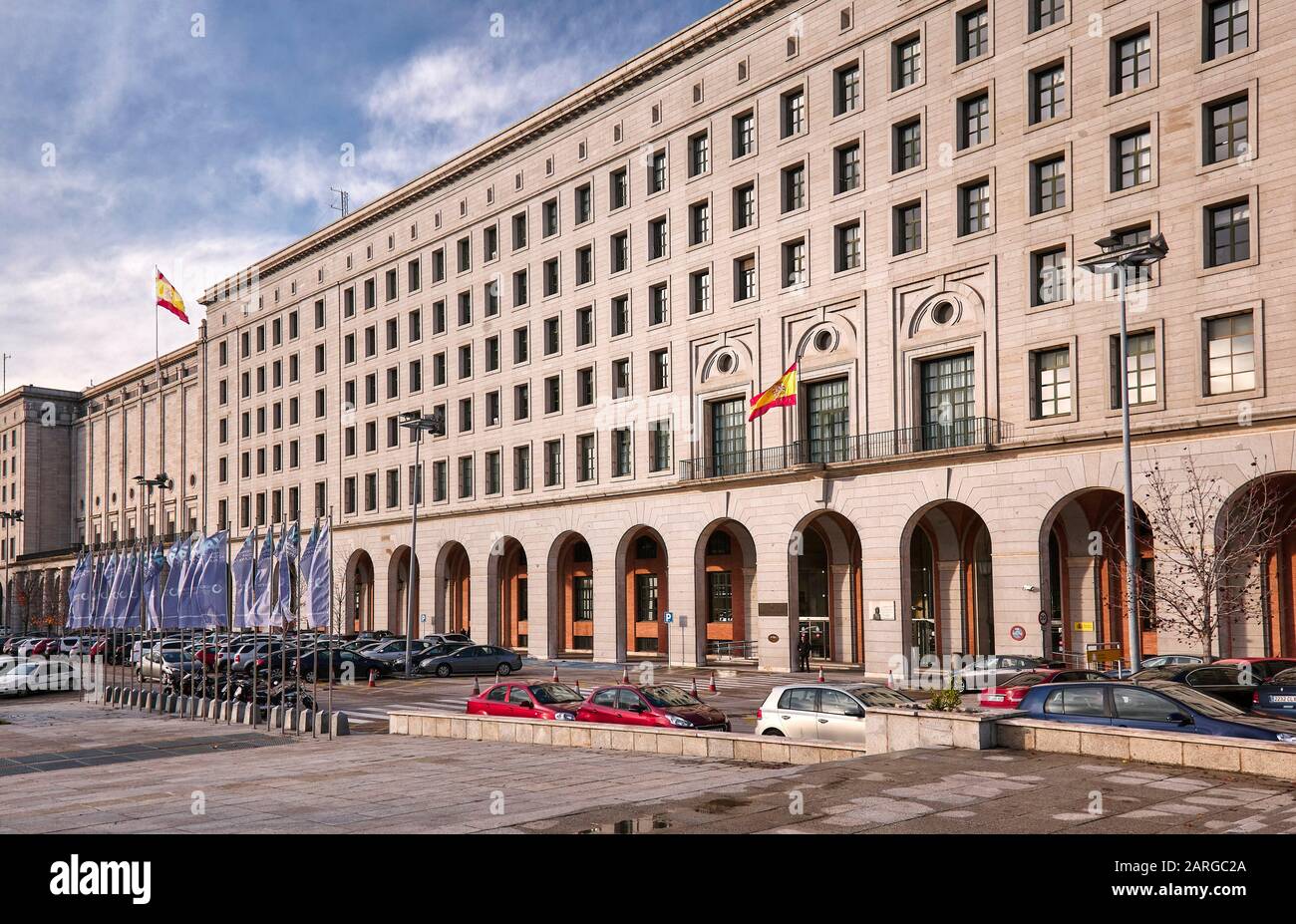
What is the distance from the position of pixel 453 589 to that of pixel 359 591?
11.4 metres

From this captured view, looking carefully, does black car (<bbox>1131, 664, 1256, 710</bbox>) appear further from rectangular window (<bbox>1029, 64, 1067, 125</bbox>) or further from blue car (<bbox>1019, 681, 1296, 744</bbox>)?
rectangular window (<bbox>1029, 64, 1067, 125</bbox>)

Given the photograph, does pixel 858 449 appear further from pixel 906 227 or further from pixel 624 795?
pixel 624 795

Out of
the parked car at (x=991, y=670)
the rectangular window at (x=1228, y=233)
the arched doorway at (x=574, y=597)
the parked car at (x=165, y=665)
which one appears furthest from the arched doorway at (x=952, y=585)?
the parked car at (x=165, y=665)

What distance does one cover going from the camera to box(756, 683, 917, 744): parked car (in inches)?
843

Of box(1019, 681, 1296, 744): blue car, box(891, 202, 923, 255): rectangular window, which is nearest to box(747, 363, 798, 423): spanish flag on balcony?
box(891, 202, 923, 255): rectangular window

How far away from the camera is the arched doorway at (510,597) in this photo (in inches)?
2603

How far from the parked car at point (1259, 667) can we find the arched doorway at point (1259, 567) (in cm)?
526

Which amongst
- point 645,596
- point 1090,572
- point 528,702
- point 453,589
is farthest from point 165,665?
→ point 1090,572

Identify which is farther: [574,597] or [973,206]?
[574,597]

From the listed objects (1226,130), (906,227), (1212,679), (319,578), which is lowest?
(1212,679)

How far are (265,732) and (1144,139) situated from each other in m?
31.5

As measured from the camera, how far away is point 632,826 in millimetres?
12898

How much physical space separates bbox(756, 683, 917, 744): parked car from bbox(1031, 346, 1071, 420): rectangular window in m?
19.5

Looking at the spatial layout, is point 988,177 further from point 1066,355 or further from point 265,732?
point 265,732
